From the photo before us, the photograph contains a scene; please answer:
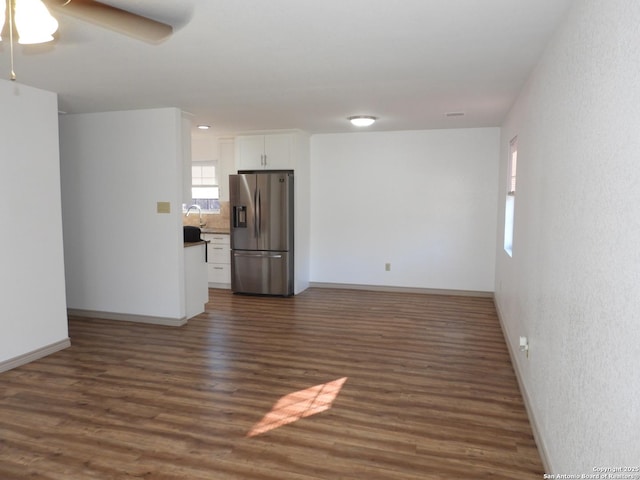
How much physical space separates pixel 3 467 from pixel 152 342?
80.6 inches

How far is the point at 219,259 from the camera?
6789mm

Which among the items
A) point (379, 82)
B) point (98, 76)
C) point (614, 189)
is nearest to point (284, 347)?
point (379, 82)

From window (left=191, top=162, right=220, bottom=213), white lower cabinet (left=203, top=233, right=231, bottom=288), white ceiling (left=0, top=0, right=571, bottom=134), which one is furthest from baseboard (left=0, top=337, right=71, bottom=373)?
window (left=191, top=162, right=220, bottom=213)

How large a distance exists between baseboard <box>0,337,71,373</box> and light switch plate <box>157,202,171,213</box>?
154 centimetres

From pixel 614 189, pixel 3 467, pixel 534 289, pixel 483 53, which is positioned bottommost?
pixel 3 467

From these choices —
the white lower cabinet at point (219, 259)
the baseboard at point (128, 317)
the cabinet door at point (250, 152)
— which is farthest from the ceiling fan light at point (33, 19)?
the white lower cabinet at point (219, 259)

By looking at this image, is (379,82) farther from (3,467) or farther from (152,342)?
(3,467)

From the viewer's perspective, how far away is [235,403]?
3.05 m

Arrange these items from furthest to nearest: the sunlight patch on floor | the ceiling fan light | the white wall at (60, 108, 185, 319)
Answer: the white wall at (60, 108, 185, 319) → the sunlight patch on floor → the ceiling fan light

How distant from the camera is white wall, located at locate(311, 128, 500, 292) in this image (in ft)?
20.3

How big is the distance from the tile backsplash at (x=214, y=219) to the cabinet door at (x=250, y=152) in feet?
3.11

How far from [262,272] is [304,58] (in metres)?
3.87

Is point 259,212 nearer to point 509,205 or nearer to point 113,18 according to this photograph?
point 509,205

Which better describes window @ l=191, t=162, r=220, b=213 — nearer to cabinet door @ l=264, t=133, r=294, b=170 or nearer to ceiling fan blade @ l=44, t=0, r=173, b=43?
cabinet door @ l=264, t=133, r=294, b=170
